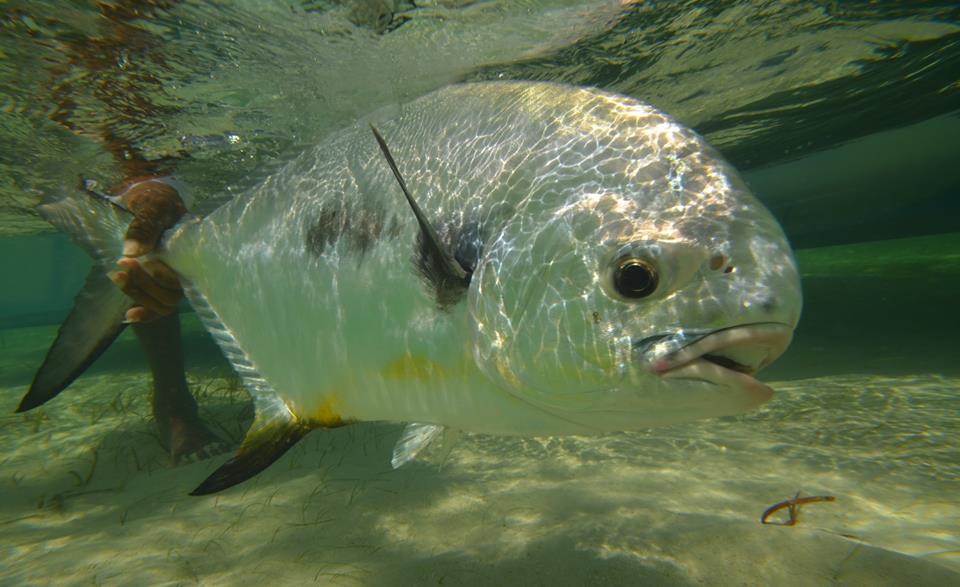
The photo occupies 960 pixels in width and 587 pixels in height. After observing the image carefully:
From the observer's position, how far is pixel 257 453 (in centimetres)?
167

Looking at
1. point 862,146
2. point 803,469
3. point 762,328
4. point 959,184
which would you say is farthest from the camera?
point 862,146

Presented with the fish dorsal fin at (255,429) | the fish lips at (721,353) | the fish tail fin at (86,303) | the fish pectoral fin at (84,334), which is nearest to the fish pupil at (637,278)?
the fish lips at (721,353)

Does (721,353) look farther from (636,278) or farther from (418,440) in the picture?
(418,440)

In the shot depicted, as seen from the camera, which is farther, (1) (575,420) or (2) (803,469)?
(2) (803,469)

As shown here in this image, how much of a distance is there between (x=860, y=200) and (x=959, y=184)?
96.2 inches

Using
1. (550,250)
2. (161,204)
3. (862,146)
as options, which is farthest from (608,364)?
(862,146)

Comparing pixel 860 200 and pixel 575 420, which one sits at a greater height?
pixel 575 420

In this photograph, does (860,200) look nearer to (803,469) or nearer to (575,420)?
(803,469)

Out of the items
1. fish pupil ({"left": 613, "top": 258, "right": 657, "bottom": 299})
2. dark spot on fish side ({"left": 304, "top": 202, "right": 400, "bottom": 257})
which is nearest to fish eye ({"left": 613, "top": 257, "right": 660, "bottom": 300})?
fish pupil ({"left": 613, "top": 258, "right": 657, "bottom": 299})

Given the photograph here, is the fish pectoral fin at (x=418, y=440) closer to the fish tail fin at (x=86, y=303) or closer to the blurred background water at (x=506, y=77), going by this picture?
the blurred background water at (x=506, y=77)

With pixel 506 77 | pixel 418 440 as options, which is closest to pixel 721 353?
pixel 418 440

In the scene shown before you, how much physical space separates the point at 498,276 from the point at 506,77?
6.55 m

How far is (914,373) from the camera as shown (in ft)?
21.2

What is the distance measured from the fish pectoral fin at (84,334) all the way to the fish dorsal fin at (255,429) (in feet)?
4.37
